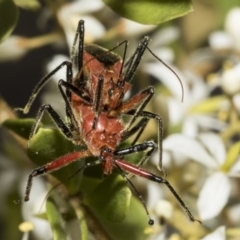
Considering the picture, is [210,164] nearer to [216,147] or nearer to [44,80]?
[216,147]

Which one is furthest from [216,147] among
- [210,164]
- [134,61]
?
[134,61]

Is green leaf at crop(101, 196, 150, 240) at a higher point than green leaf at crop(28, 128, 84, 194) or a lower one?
lower

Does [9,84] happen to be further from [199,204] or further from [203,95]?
[199,204]

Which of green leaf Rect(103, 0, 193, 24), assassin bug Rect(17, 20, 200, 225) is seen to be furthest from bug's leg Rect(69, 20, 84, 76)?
green leaf Rect(103, 0, 193, 24)

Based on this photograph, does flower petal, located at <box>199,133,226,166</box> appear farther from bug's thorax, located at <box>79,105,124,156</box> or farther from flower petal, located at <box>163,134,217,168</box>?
bug's thorax, located at <box>79,105,124,156</box>

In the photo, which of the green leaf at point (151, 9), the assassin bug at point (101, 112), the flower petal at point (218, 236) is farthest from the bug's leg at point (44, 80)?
the flower petal at point (218, 236)

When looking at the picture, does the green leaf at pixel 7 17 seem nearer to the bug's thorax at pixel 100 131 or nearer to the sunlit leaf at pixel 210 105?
the bug's thorax at pixel 100 131

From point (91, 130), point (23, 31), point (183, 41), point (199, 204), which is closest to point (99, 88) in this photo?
point (91, 130)
